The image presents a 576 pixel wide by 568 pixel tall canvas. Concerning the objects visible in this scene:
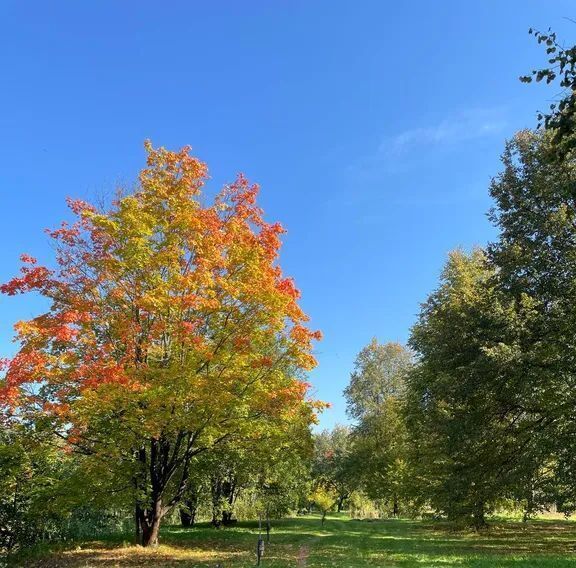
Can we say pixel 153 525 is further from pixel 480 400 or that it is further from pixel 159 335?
pixel 480 400

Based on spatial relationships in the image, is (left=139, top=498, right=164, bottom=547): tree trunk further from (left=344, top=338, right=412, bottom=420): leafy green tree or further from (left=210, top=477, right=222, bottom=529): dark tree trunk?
(left=344, top=338, right=412, bottom=420): leafy green tree

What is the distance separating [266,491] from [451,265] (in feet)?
72.5

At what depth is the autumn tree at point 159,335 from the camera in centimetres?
1653

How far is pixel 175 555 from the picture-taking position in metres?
18.7

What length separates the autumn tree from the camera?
1653 centimetres

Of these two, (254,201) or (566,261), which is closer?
(566,261)

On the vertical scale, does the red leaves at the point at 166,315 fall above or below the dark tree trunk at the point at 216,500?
above

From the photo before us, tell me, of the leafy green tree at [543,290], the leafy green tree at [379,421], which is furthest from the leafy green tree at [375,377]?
the leafy green tree at [543,290]

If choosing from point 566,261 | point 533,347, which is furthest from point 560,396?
point 566,261

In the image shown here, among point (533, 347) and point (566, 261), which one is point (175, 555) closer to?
point (533, 347)

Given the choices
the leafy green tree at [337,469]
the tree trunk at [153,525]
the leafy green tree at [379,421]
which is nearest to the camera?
the tree trunk at [153,525]

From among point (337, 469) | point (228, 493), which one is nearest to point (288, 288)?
point (228, 493)

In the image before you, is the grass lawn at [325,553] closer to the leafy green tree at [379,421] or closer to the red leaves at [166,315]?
the red leaves at [166,315]

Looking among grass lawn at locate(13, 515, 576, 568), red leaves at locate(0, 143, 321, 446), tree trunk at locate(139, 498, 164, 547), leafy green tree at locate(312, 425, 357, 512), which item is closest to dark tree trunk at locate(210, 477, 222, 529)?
grass lawn at locate(13, 515, 576, 568)
